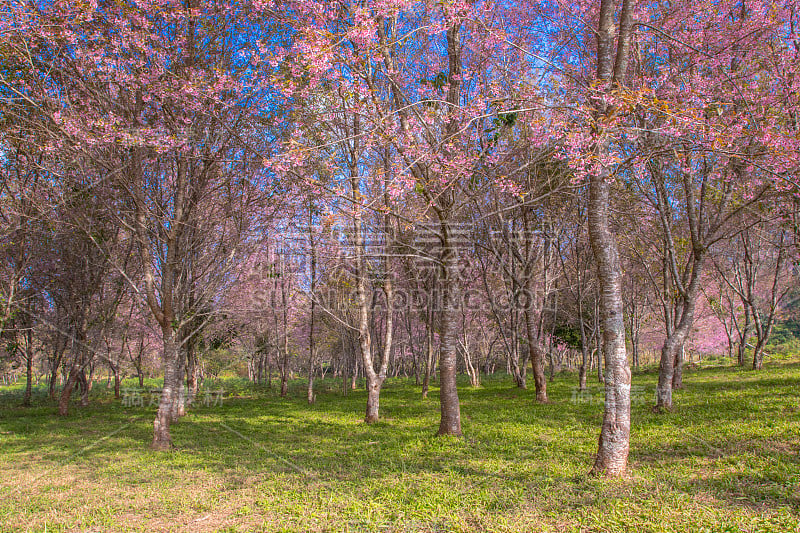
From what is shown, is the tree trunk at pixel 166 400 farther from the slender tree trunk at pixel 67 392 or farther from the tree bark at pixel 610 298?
the slender tree trunk at pixel 67 392

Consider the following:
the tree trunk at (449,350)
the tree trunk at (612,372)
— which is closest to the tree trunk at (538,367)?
the tree trunk at (449,350)

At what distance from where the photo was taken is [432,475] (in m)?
6.63

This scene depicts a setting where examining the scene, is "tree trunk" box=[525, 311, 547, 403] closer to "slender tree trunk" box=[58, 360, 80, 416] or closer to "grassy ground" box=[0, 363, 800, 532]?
"grassy ground" box=[0, 363, 800, 532]

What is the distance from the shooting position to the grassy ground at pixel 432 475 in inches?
187

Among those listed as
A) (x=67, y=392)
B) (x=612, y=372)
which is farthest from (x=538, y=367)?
(x=67, y=392)

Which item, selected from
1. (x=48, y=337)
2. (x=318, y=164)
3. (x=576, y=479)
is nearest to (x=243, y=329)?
(x=48, y=337)

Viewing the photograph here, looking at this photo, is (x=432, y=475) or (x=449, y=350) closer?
(x=432, y=475)

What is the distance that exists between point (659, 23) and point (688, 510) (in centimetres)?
1043

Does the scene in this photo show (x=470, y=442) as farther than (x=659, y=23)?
No

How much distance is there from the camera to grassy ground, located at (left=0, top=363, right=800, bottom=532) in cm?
476

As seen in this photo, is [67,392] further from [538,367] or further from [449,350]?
[538,367]

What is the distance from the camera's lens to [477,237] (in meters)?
16.8

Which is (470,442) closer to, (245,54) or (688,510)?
(688,510)

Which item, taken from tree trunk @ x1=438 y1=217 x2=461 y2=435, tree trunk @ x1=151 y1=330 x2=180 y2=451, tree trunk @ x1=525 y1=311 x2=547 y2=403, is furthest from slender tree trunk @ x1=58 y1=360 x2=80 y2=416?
tree trunk @ x1=525 y1=311 x2=547 y2=403
